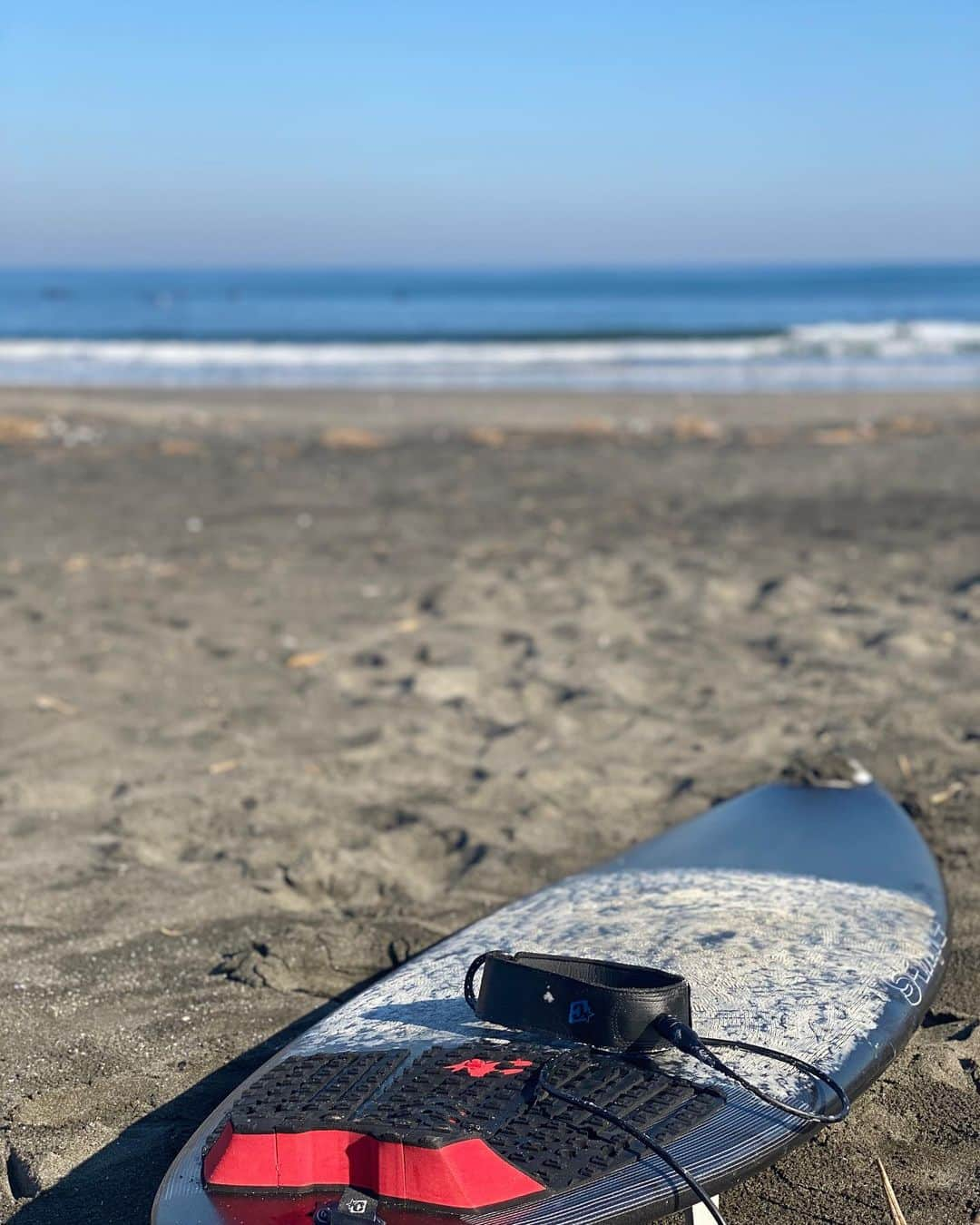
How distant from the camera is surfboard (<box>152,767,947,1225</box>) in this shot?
174 centimetres

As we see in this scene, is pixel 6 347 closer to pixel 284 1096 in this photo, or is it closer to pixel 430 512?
pixel 430 512

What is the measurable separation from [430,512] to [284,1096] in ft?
18.6

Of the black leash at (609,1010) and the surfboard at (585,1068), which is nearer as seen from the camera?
the surfboard at (585,1068)

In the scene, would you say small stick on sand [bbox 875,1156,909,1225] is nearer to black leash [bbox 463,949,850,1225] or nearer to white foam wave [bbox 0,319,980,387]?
black leash [bbox 463,949,850,1225]

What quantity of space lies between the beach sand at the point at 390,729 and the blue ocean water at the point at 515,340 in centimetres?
985

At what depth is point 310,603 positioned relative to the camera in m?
5.48

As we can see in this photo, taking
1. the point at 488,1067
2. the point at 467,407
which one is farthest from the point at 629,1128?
the point at 467,407

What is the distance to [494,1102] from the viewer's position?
1856mm

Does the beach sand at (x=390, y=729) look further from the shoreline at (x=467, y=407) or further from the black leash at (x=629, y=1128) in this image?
the shoreline at (x=467, y=407)

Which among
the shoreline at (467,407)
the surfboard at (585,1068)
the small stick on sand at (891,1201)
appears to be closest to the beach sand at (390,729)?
the small stick on sand at (891,1201)

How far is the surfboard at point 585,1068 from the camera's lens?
68.6 inches

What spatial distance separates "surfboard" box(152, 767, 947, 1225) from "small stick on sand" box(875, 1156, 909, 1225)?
13cm

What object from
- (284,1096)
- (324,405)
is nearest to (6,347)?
(324,405)

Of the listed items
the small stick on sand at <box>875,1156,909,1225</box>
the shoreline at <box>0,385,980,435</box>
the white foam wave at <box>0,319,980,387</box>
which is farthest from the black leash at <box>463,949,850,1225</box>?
the white foam wave at <box>0,319,980,387</box>
